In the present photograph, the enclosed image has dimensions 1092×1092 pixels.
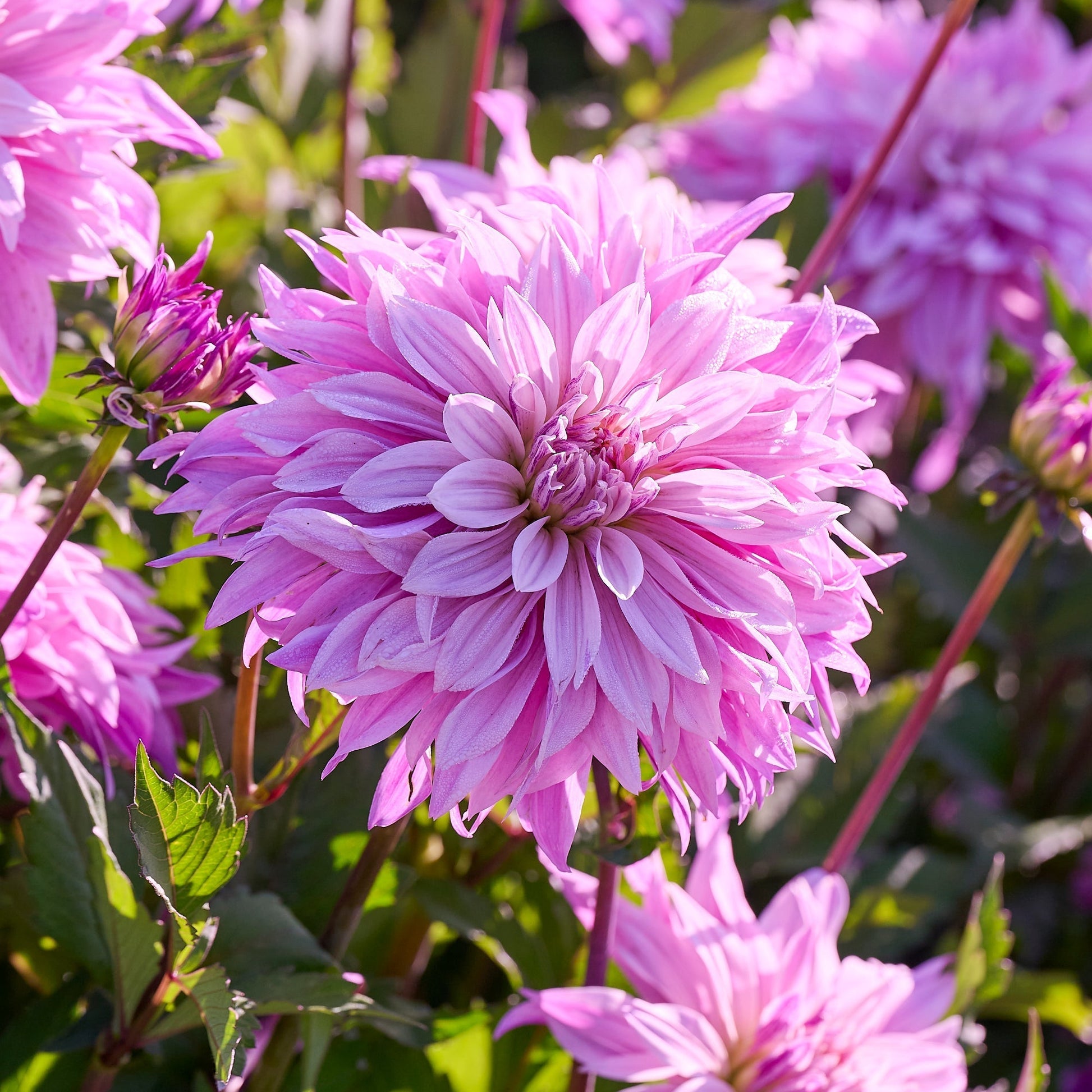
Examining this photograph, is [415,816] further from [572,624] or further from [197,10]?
[197,10]

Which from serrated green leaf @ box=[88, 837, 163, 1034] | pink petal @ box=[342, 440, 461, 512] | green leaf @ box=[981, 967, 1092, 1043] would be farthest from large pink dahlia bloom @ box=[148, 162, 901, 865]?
green leaf @ box=[981, 967, 1092, 1043]

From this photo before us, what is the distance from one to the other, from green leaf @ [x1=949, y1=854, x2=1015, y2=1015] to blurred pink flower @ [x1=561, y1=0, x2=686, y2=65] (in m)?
→ 0.59

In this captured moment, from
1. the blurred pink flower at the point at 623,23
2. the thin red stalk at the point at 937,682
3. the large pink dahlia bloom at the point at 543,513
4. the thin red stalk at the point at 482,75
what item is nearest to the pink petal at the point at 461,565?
the large pink dahlia bloom at the point at 543,513

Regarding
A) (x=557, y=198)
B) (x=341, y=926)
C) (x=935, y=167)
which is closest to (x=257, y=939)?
(x=341, y=926)

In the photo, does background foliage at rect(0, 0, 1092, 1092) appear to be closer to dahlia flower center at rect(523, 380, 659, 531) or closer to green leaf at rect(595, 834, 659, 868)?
green leaf at rect(595, 834, 659, 868)

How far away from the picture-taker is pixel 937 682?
0.49 metres

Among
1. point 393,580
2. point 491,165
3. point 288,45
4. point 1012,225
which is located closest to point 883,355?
point 1012,225

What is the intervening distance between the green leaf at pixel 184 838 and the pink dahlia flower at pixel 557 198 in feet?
0.59

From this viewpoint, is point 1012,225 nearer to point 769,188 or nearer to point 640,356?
point 769,188

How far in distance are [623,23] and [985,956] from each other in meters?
0.63

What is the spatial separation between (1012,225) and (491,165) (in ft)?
1.09

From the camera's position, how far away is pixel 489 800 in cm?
34

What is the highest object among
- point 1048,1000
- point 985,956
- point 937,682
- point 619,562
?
point 619,562

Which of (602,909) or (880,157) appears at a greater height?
(880,157)
